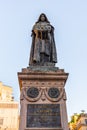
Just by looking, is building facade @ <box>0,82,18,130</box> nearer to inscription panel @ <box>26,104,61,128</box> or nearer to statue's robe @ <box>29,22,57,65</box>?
statue's robe @ <box>29,22,57,65</box>

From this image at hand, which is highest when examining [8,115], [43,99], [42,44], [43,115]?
[8,115]

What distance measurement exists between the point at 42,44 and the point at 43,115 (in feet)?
14.7

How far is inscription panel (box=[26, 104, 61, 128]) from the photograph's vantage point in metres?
12.3

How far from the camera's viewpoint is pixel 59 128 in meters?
12.2

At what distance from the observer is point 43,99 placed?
1316 cm

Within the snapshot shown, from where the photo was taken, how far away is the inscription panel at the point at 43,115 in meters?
12.3

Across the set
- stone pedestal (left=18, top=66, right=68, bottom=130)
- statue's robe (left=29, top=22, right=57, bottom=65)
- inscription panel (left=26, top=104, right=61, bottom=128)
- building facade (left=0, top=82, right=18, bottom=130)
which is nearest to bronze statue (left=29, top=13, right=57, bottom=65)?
statue's robe (left=29, top=22, right=57, bottom=65)

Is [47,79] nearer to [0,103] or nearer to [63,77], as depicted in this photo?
[63,77]

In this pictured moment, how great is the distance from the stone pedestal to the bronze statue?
87cm

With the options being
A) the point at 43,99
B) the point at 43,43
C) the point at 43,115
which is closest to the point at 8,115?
the point at 43,43

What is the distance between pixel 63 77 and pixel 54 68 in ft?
2.99

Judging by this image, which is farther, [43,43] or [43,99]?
[43,43]

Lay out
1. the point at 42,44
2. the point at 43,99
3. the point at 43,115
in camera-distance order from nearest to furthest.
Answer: the point at 43,115 → the point at 43,99 → the point at 42,44

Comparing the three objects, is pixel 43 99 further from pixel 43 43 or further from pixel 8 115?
pixel 8 115
